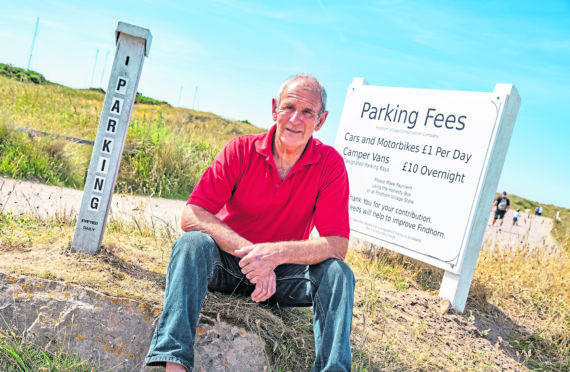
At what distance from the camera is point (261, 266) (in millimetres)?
2406

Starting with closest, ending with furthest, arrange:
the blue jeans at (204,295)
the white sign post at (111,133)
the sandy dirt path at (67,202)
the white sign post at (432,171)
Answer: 1. the blue jeans at (204,295)
2. the white sign post at (111,133)
3. the white sign post at (432,171)
4. the sandy dirt path at (67,202)

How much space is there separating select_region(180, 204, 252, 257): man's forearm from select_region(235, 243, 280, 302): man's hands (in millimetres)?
69

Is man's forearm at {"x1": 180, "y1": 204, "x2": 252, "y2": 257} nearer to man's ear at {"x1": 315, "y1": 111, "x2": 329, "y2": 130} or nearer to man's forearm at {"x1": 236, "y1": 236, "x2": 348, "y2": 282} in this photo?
man's forearm at {"x1": 236, "y1": 236, "x2": 348, "y2": 282}

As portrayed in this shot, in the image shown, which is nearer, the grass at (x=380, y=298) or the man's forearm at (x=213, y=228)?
the man's forearm at (x=213, y=228)

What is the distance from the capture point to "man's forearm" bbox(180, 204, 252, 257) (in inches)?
99.3

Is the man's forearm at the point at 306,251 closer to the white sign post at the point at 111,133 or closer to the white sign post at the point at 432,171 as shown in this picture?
the white sign post at the point at 111,133

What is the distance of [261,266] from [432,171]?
2726 millimetres

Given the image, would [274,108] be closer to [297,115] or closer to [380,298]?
[297,115]

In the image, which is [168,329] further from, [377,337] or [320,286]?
[377,337]

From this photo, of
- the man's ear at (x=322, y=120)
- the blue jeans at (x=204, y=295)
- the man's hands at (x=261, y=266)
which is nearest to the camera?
the blue jeans at (x=204, y=295)

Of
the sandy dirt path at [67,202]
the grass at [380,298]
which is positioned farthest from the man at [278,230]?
the sandy dirt path at [67,202]

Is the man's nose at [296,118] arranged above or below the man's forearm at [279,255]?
above

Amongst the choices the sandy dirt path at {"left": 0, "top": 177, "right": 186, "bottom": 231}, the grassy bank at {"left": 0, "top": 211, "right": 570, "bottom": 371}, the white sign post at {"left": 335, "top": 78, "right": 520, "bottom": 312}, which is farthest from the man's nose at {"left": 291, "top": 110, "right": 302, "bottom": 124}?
the sandy dirt path at {"left": 0, "top": 177, "right": 186, "bottom": 231}

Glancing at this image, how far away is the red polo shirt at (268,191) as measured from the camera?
274 cm
